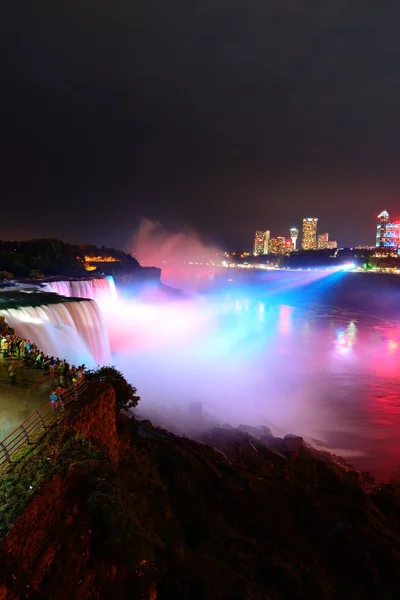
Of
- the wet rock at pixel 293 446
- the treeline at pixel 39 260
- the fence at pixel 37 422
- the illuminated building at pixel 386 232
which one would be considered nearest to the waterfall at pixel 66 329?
the fence at pixel 37 422

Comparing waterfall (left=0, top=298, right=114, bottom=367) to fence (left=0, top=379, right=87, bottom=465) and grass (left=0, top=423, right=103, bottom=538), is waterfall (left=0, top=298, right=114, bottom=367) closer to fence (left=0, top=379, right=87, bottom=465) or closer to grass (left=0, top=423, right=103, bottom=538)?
fence (left=0, top=379, right=87, bottom=465)

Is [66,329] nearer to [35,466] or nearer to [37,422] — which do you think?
[37,422]

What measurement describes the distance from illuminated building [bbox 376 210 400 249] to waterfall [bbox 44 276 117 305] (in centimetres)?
15198

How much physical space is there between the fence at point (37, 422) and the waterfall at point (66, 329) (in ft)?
28.4

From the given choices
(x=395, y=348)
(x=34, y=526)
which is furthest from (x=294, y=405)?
(x=395, y=348)

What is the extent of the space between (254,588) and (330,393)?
53.9 feet

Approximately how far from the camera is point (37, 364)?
11.0 meters

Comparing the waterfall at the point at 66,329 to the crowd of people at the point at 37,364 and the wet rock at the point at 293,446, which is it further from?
the wet rock at the point at 293,446

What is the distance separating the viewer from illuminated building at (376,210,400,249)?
167375mm

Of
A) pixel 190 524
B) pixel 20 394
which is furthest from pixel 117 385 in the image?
pixel 190 524

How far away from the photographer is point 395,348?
117 ft

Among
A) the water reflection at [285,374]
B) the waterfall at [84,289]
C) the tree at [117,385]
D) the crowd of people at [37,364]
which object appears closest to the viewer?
the crowd of people at [37,364]

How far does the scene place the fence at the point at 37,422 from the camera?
729cm

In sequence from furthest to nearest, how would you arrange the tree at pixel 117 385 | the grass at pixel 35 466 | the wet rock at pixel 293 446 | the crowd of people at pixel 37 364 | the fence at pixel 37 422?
the wet rock at pixel 293 446 → the tree at pixel 117 385 → the crowd of people at pixel 37 364 → the fence at pixel 37 422 → the grass at pixel 35 466
